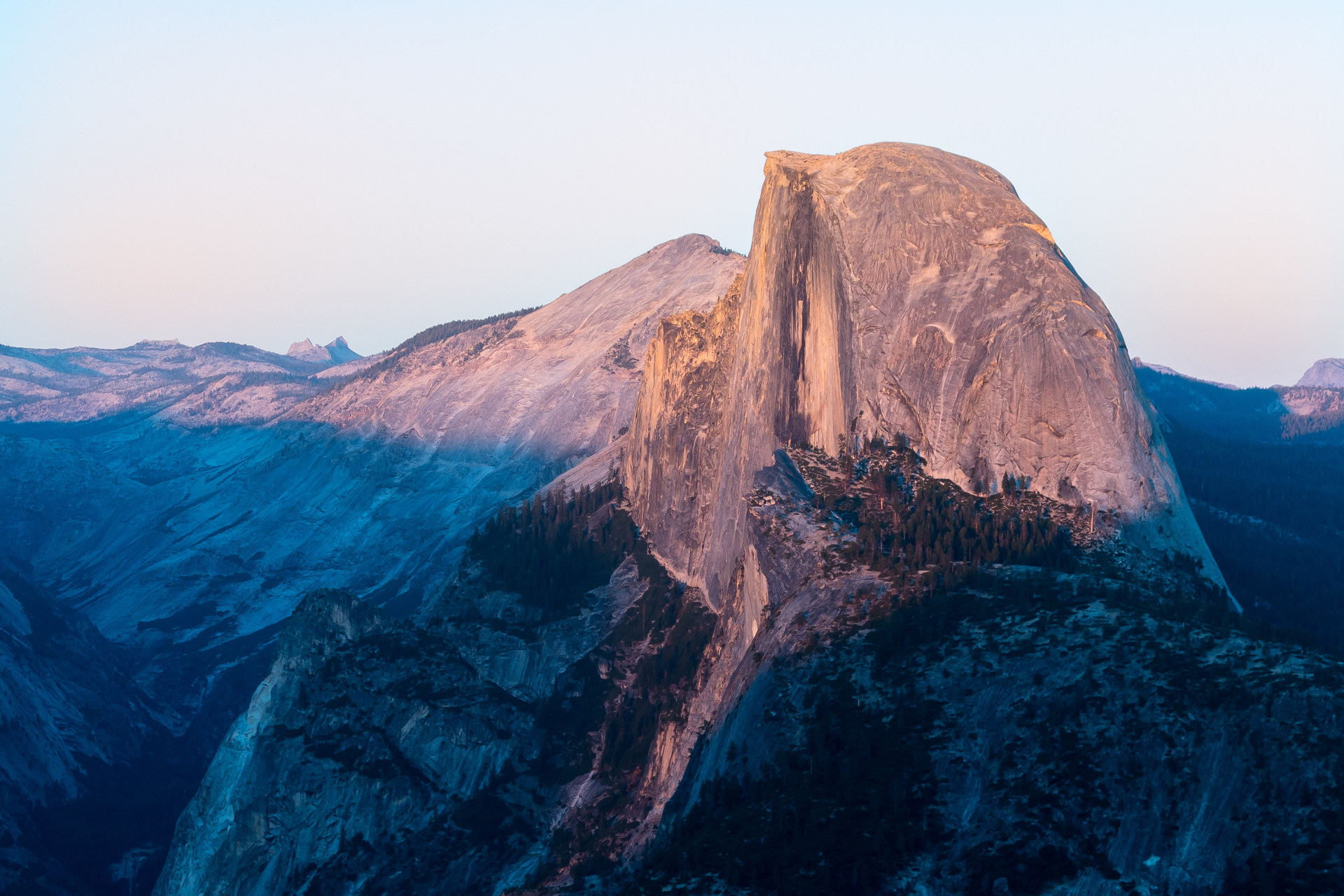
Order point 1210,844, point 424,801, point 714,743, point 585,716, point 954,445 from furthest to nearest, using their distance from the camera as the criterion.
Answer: point 585,716 → point 424,801 → point 954,445 → point 714,743 → point 1210,844

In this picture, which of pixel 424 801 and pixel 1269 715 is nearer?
pixel 1269 715

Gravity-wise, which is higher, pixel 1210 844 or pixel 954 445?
pixel 954 445

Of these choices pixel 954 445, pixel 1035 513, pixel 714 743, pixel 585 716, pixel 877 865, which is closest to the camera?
pixel 877 865

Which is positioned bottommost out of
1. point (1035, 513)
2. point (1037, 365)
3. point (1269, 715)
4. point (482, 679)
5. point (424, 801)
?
point (424, 801)

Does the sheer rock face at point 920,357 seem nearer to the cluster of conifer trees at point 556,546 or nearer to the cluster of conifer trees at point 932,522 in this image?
the cluster of conifer trees at point 932,522

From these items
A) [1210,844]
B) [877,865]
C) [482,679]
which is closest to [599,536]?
[482,679]

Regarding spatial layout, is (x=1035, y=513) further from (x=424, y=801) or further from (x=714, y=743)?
(x=424, y=801)

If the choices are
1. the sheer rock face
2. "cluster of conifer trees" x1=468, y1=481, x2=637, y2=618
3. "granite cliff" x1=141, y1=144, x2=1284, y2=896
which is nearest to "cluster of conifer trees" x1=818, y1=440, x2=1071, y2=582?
"granite cliff" x1=141, y1=144, x2=1284, y2=896
